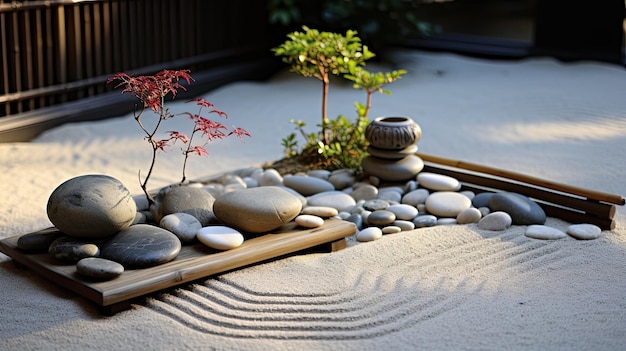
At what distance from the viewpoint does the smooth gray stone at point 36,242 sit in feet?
12.7

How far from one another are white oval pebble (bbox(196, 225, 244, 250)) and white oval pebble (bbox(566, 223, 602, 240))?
1617 millimetres

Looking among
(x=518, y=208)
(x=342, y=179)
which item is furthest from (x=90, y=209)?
(x=518, y=208)

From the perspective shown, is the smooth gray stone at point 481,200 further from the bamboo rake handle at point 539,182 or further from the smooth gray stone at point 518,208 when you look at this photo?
the bamboo rake handle at point 539,182

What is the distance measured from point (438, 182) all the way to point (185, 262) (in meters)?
1.71

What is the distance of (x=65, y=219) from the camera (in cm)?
375

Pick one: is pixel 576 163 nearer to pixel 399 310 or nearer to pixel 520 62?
pixel 399 310

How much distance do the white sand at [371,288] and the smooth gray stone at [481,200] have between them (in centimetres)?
32

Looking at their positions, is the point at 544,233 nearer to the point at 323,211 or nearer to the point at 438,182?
the point at 438,182

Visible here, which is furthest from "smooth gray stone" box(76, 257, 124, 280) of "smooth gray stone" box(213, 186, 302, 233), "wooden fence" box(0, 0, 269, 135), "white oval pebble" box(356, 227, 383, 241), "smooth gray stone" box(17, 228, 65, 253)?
"wooden fence" box(0, 0, 269, 135)

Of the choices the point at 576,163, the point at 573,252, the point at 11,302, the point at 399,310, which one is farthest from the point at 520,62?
the point at 11,302

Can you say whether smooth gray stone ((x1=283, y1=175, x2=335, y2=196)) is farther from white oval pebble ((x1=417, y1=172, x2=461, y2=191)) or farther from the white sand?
the white sand

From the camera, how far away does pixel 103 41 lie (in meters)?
6.95

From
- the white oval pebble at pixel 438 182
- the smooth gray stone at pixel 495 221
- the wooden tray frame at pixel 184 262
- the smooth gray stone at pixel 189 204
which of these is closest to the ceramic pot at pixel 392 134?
the white oval pebble at pixel 438 182

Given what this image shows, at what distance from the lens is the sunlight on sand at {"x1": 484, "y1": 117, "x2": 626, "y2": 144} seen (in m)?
6.29
